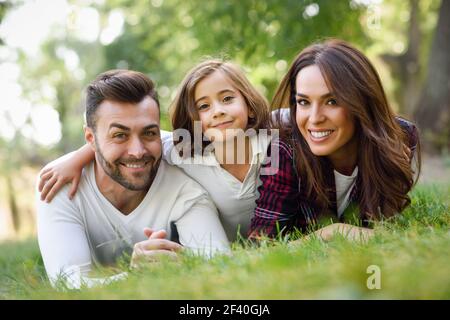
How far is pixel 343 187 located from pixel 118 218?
5.27ft

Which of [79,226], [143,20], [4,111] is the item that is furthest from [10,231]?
[79,226]

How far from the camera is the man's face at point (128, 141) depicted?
136 inches

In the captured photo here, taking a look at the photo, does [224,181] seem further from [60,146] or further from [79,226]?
[60,146]

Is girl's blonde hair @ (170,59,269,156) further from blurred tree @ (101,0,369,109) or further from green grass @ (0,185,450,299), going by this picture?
blurred tree @ (101,0,369,109)

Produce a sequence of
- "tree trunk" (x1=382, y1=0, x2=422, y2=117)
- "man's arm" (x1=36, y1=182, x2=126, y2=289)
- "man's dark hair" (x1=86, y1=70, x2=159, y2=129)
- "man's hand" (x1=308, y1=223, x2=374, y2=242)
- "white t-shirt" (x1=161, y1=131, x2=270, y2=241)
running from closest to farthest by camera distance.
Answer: "man's hand" (x1=308, y1=223, x2=374, y2=242)
"man's arm" (x1=36, y1=182, x2=126, y2=289)
"man's dark hair" (x1=86, y1=70, x2=159, y2=129)
"white t-shirt" (x1=161, y1=131, x2=270, y2=241)
"tree trunk" (x1=382, y1=0, x2=422, y2=117)

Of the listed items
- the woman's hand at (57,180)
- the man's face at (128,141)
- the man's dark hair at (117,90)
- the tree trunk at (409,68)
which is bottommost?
the woman's hand at (57,180)

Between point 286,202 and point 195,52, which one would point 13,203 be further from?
point 286,202

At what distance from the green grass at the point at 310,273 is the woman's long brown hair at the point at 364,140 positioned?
399mm

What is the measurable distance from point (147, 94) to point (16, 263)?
2.26 metres

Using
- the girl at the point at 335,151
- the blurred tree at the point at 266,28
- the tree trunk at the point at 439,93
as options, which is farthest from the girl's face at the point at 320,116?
the tree trunk at the point at 439,93

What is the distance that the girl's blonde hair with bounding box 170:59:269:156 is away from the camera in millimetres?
3727

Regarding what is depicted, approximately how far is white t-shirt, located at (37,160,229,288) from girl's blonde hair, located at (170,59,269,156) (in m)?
0.36

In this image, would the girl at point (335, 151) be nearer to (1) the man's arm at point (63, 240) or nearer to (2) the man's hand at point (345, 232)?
(2) the man's hand at point (345, 232)

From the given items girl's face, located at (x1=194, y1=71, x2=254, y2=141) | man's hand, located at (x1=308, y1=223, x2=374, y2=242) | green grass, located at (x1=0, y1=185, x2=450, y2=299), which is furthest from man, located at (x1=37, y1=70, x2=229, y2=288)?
man's hand, located at (x1=308, y1=223, x2=374, y2=242)
